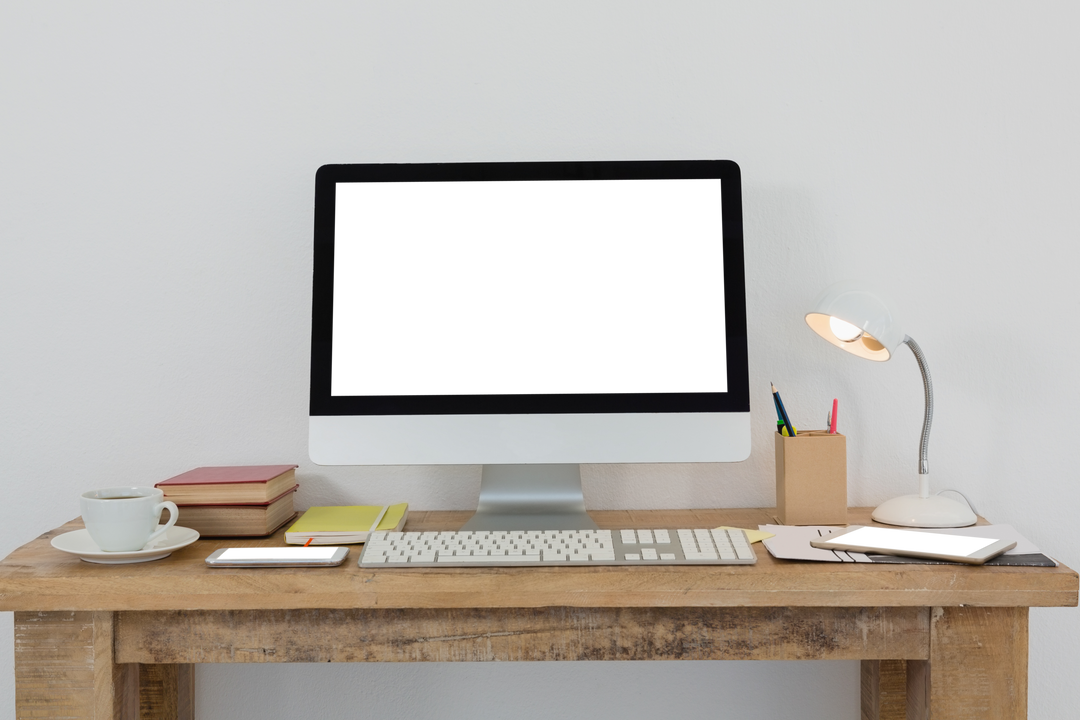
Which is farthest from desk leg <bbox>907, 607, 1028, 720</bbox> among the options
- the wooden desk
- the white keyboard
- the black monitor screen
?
the black monitor screen

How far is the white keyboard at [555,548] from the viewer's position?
87cm

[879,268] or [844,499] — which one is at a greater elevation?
[879,268]

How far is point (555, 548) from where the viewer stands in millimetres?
895

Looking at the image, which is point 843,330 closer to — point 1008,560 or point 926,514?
point 926,514

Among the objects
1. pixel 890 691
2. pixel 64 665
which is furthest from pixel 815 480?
pixel 64 665

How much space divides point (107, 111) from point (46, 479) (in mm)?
646

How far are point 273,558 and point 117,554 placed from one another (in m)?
0.19

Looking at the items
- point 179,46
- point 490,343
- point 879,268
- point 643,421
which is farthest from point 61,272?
point 879,268

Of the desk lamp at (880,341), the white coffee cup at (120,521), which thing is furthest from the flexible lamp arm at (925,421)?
the white coffee cup at (120,521)

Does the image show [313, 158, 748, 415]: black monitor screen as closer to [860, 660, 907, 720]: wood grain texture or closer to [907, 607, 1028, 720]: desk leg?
[907, 607, 1028, 720]: desk leg

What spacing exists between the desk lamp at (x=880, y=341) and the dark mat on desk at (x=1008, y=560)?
0.59 feet

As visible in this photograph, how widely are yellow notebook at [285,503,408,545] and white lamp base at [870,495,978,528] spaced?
2.39 ft

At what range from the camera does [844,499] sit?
108 centimetres

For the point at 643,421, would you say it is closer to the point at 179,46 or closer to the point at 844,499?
the point at 844,499
